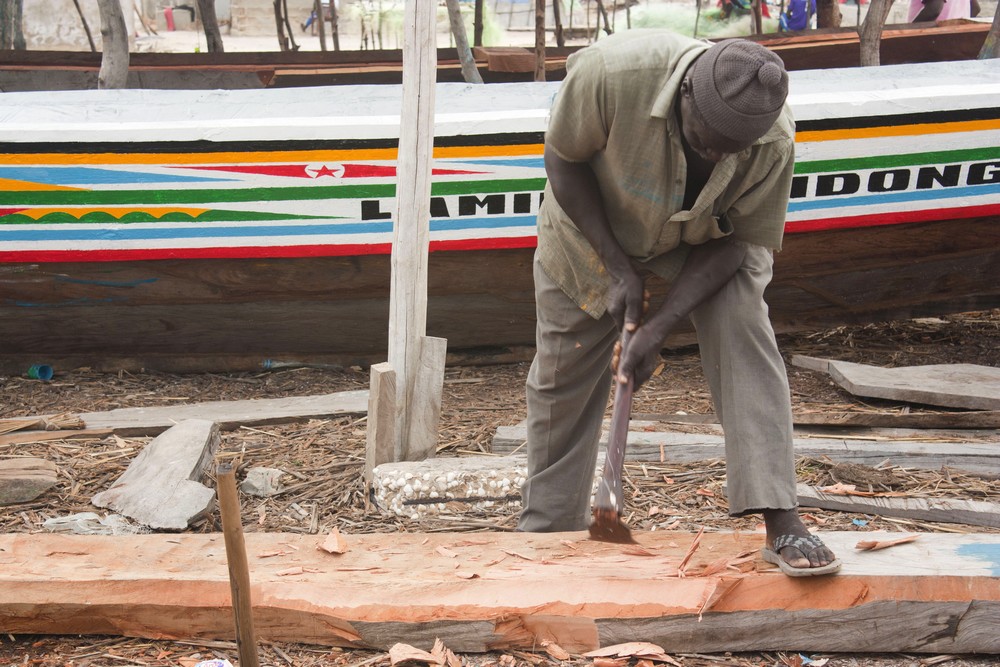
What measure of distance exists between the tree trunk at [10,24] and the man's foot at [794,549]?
375 inches

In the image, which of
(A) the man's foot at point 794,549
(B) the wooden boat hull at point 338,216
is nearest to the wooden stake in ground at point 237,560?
(A) the man's foot at point 794,549

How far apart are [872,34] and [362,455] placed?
3786 mm

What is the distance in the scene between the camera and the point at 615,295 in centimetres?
250

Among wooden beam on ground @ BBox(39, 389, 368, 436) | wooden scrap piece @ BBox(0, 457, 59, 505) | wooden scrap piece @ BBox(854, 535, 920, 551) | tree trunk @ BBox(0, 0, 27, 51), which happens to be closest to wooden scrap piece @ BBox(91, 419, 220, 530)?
wooden scrap piece @ BBox(0, 457, 59, 505)

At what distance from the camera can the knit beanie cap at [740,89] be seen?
2.00 m

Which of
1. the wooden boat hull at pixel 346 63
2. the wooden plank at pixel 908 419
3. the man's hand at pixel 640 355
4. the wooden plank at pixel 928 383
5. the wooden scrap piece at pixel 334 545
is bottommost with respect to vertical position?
the wooden plank at pixel 908 419

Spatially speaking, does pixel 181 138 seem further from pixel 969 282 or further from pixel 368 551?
pixel 969 282

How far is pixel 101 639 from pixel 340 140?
265 cm

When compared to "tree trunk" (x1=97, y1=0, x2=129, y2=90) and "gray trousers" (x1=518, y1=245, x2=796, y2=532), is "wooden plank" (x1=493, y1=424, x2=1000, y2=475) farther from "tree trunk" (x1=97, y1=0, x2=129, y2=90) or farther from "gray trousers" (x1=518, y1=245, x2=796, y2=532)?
"tree trunk" (x1=97, y1=0, x2=129, y2=90)

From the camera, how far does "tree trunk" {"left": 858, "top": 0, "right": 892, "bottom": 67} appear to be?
17.4 feet

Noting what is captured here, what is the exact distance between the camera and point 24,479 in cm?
342

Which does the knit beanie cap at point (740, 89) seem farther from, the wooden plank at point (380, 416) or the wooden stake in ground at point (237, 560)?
the wooden plank at point (380, 416)

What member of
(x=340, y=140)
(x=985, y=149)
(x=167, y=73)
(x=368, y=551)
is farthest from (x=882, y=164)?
(x=167, y=73)

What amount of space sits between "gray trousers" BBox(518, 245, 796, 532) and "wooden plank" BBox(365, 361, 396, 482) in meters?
0.70
